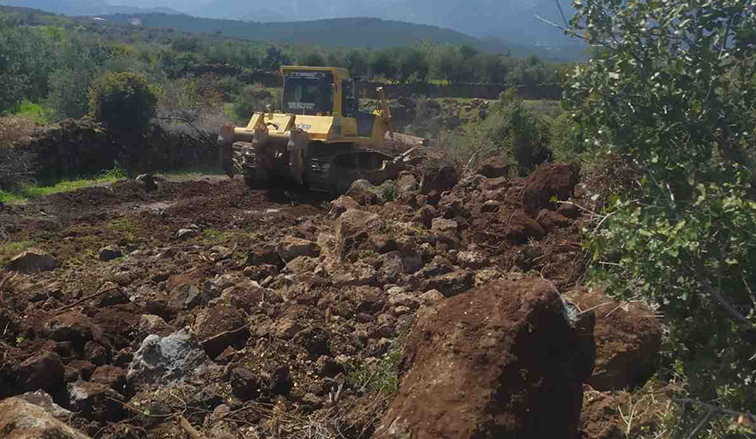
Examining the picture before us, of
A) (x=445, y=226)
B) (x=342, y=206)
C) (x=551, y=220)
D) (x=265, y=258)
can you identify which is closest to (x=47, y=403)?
(x=265, y=258)

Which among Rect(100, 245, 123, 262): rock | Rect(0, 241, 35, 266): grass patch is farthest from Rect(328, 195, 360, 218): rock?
Rect(0, 241, 35, 266): grass patch

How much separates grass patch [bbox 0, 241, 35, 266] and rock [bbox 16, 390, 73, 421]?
16.7 ft

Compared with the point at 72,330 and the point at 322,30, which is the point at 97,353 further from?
the point at 322,30

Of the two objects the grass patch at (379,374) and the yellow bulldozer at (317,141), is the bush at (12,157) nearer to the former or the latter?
the yellow bulldozer at (317,141)

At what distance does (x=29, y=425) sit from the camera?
12.6 feet

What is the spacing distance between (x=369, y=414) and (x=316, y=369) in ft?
2.81

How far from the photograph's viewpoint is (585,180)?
778 cm

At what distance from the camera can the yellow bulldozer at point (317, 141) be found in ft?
46.3

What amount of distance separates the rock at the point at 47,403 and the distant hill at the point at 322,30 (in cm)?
14433

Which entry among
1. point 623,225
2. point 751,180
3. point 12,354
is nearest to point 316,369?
point 12,354

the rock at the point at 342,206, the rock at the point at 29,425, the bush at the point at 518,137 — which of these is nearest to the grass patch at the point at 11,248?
the rock at the point at 342,206

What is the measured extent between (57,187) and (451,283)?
12.5m

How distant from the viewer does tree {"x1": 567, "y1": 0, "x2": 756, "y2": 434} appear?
3.23m

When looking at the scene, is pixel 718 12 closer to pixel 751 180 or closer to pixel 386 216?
pixel 751 180
